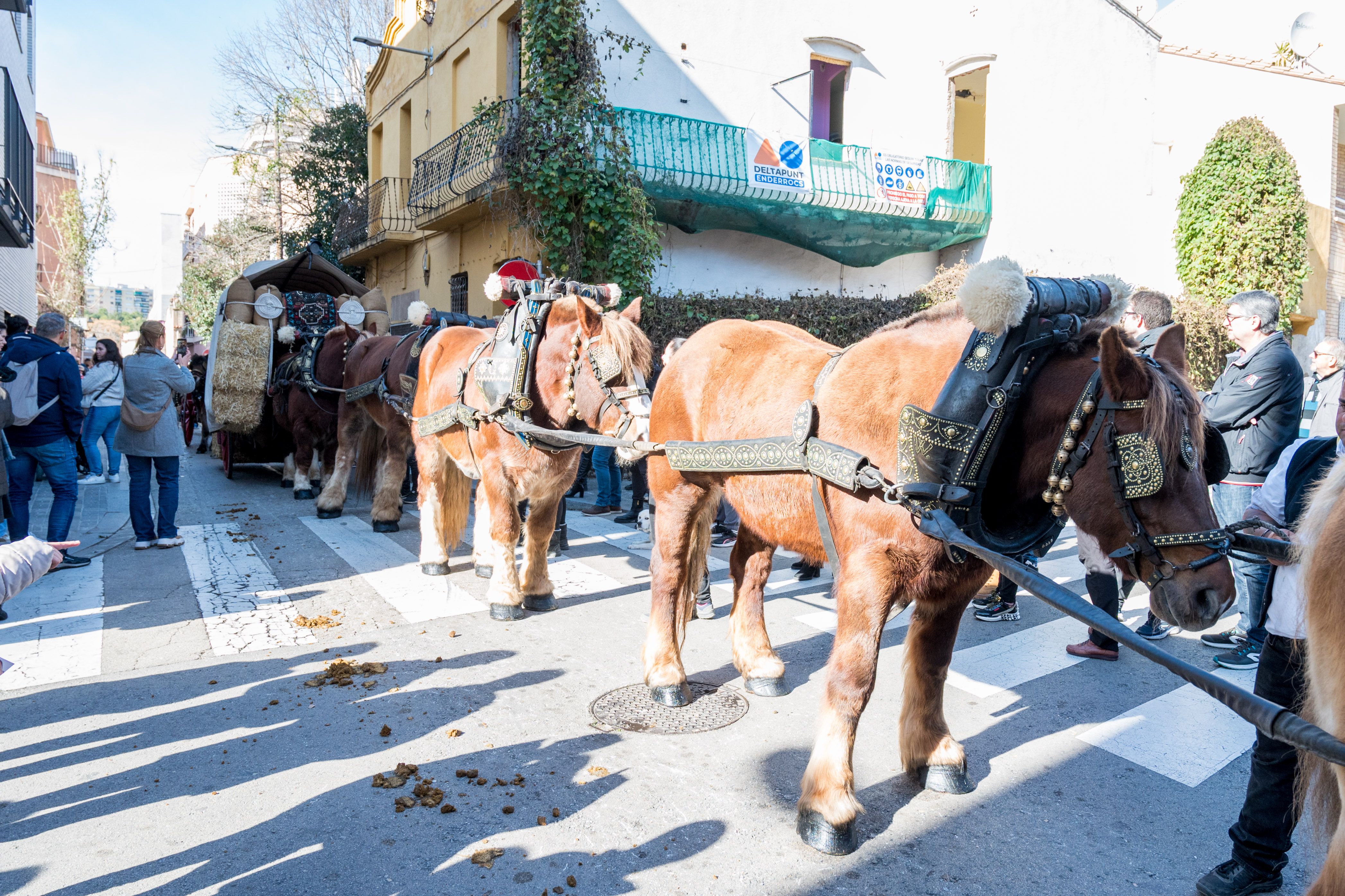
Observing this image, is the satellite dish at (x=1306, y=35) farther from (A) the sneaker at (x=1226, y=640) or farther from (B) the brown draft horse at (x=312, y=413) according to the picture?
(B) the brown draft horse at (x=312, y=413)

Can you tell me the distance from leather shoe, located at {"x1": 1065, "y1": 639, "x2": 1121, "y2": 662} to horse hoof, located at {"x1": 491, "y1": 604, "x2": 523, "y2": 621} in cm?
348

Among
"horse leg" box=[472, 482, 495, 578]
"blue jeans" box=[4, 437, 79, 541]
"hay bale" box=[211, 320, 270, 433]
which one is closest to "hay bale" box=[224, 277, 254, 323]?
"hay bale" box=[211, 320, 270, 433]

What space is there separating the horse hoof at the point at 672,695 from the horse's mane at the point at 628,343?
73.6 inches

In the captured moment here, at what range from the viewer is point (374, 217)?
20.2 meters

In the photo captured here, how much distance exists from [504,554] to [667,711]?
6.13ft

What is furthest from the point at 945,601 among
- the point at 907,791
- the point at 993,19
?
the point at 993,19

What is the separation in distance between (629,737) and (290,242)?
23401mm

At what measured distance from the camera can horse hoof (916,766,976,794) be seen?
3.27 m

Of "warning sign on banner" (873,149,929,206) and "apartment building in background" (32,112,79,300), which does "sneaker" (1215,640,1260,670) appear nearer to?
"warning sign on banner" (873,149,929,206)

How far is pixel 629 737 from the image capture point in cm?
370

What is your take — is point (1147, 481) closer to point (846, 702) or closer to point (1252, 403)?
point (846, 702)

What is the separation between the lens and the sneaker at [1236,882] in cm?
258

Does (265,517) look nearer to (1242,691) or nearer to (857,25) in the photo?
(1242,691)

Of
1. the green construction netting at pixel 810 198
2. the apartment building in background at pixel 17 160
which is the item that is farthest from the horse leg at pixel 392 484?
the green construction netting at pixel 810 198
